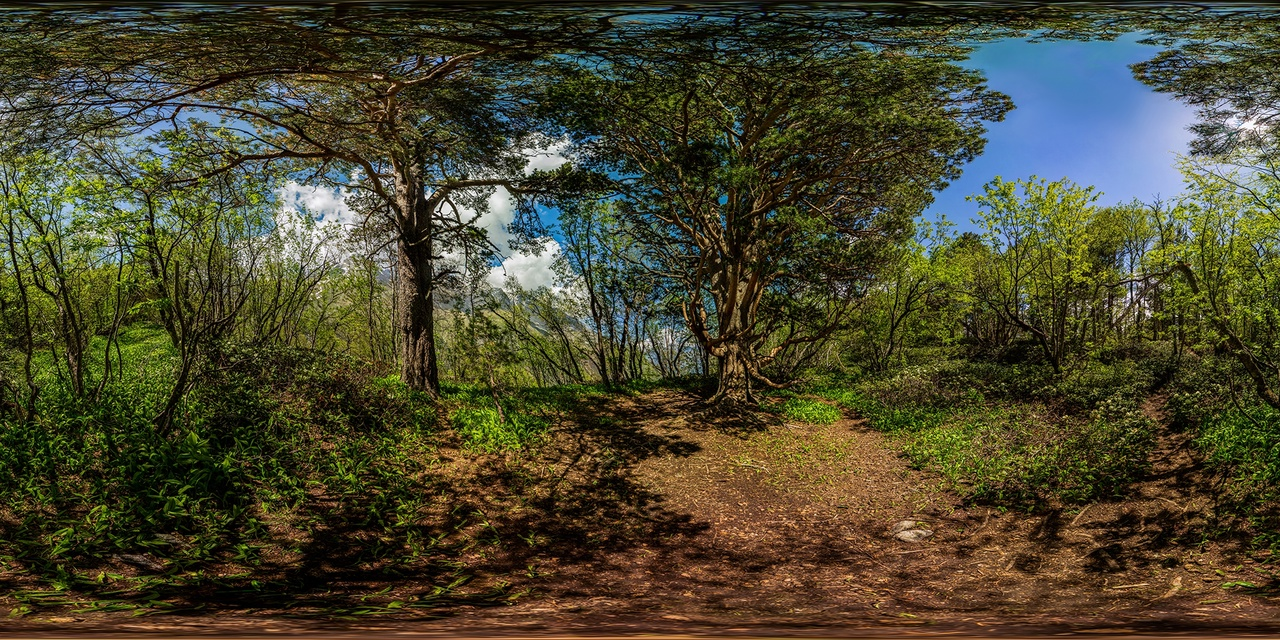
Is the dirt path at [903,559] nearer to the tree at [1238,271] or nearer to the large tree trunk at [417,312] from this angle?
the tree at [1238,271]

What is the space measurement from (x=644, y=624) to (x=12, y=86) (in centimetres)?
236

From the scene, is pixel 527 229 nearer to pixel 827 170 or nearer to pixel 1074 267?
pixel 827 170

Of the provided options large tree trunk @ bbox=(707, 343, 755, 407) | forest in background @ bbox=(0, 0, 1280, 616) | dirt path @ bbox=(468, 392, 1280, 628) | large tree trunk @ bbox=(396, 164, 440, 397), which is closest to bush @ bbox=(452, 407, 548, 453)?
forest in background @ bbox=(0, 0, 1280, 616)

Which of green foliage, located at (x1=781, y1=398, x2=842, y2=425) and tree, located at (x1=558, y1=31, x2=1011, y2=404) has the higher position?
tree, located at (x1=558, y1=31, x2=1011, y2=404)

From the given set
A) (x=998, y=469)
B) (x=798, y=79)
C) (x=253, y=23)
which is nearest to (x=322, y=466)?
(x=253, y=23)

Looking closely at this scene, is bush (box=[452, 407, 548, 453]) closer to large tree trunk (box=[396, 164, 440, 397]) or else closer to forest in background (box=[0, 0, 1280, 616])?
forest in background (box=[0, 0, 1280, 616])

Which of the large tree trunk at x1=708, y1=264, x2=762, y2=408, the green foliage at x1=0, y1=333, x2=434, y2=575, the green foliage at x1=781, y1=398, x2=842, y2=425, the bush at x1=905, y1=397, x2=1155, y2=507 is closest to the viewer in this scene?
the green foliage at x1=0, y1=333, x2=434, y2=575

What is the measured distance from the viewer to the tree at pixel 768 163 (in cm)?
151

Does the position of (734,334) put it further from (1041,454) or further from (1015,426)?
(1041,454)

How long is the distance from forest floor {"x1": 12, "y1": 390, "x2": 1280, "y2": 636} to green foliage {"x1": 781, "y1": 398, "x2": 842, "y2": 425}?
122 mm

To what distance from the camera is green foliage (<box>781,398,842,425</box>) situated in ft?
8.66

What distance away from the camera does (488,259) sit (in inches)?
120

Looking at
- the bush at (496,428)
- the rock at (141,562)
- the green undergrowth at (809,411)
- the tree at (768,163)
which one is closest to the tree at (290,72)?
the tree at (768,163)

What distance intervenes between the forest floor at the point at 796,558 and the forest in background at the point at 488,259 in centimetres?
17
